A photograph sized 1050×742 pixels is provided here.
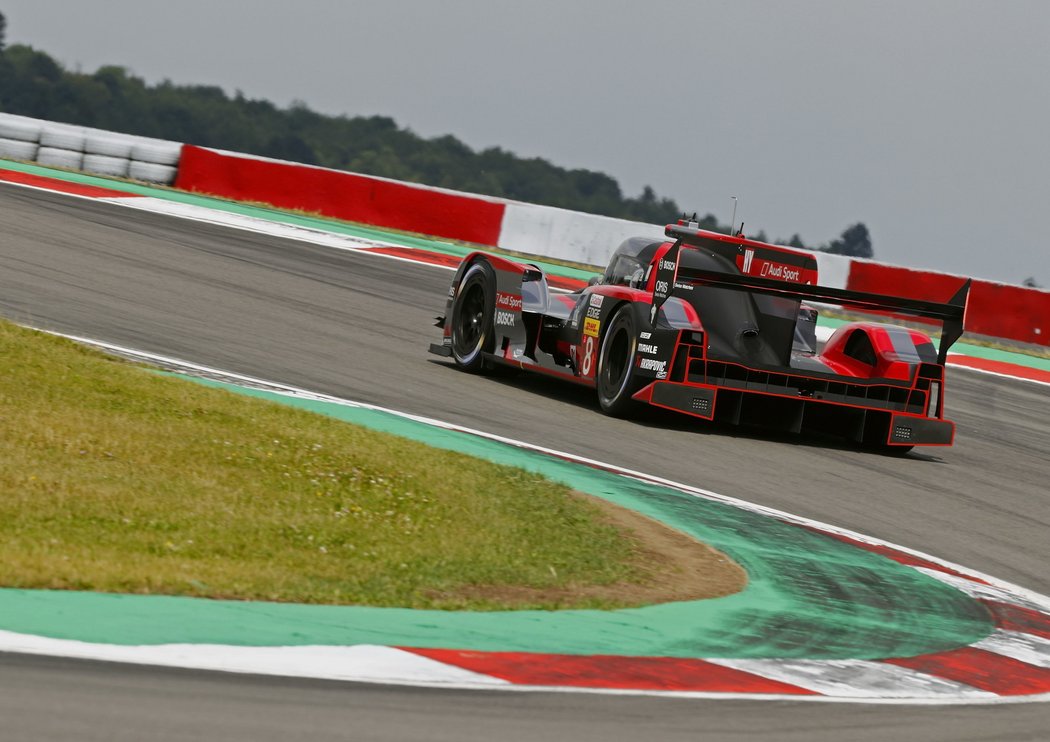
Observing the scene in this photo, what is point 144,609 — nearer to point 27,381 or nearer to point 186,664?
point 186,664

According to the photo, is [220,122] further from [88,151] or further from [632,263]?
[632,263]

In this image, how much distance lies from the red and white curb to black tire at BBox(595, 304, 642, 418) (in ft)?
15.5

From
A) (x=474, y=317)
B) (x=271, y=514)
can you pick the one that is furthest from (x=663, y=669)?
(x=474, y=317)

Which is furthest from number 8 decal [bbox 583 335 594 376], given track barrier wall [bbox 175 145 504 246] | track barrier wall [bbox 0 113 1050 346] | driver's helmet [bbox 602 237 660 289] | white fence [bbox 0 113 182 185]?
white fence [bbox 0 113 182 185]

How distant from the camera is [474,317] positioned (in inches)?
518

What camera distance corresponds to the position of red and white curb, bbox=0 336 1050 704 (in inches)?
173

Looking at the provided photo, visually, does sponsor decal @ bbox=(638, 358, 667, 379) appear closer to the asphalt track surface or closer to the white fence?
the asphalt track surface

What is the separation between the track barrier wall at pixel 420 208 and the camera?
22.0 metres

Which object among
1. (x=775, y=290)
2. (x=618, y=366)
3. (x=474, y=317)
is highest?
(x=775, y=290)

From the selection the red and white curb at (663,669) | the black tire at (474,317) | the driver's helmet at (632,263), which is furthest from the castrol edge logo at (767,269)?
the red and white curb at (663,669)

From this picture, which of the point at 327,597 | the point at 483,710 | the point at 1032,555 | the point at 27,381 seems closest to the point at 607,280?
the point at 1032,555

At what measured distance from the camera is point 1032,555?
8570mm

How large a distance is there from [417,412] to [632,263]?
96.2 inches

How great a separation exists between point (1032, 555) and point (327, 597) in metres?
4.80
